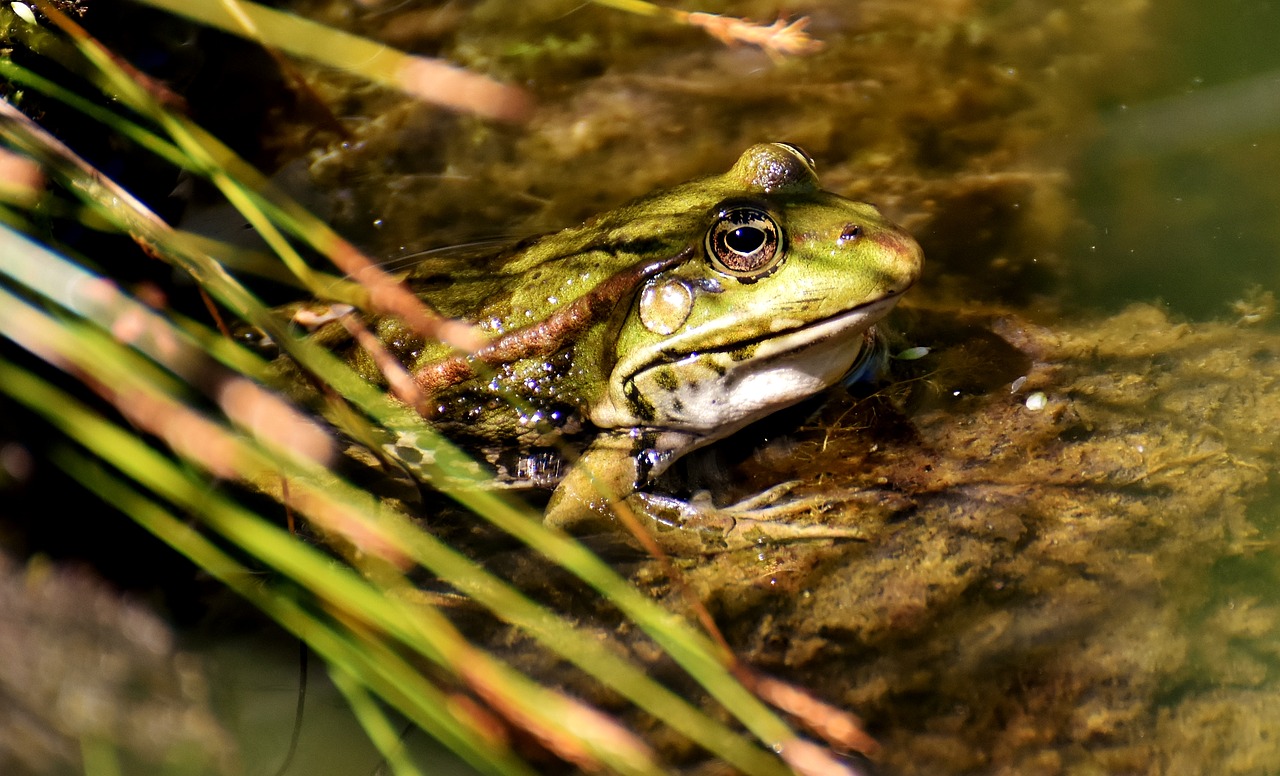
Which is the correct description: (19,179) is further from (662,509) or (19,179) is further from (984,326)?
(984,326)

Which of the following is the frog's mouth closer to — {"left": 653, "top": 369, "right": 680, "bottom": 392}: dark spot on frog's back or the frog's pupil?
{"left": 653, "top": 369, "right": 680, "bottom": 392}: dark spot on frog's back

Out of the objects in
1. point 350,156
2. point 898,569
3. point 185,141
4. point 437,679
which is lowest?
point 898,569

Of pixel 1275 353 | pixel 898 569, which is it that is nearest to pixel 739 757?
pixel 898 569

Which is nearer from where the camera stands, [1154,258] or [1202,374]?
[1202,374]

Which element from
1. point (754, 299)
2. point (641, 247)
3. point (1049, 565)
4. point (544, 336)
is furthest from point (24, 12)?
point (1049, 565)

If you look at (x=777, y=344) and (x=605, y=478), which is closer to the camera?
(x=777, y=344)

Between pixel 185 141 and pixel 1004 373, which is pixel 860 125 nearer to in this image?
pixel 1004 373

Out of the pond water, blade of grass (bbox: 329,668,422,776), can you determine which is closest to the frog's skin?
the pond water
